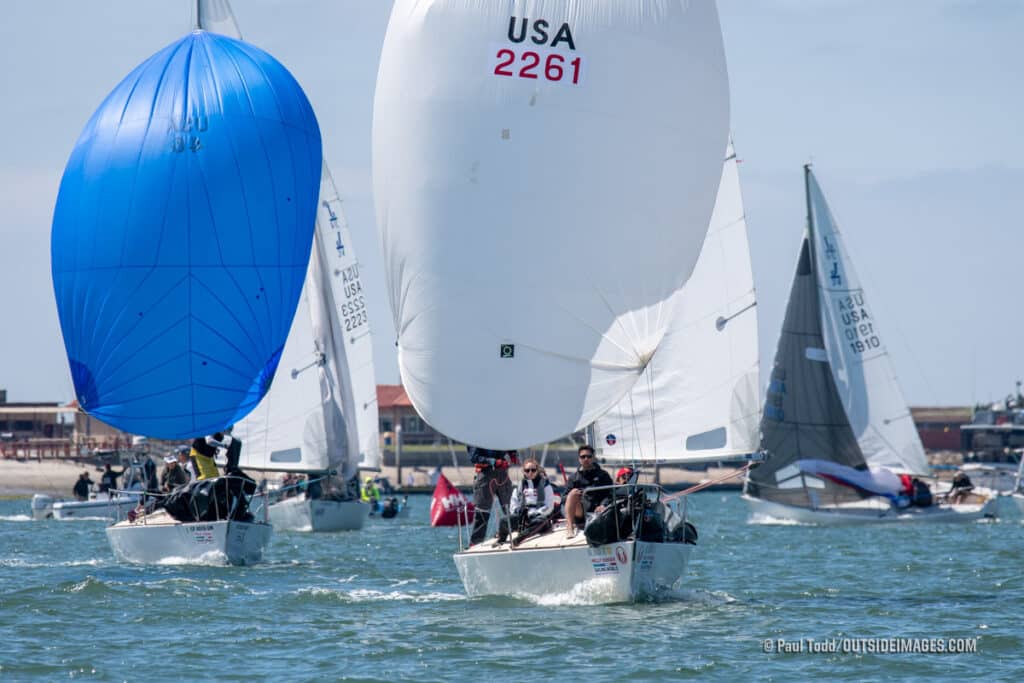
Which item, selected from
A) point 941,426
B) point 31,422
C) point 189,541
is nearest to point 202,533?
point 189,541

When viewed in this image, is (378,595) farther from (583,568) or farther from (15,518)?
(15,518)

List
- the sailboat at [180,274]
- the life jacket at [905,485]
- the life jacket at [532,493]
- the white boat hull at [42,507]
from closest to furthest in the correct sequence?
1. the life jacket at [532,493]
2. the sailboat at [180,274]
3. the life jacket at [905,485]
4. the white boat hull at [42,507]

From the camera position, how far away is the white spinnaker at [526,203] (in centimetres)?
1897

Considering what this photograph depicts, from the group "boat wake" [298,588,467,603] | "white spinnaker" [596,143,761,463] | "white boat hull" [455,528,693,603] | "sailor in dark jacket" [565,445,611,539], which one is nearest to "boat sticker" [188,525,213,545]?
"boat wake" [298,588,467,603]

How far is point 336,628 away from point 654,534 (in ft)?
12.6

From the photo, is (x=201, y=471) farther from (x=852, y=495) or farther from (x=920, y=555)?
(x=852, y=495)

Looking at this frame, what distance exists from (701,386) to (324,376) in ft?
52.2

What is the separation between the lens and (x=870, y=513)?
4231cm

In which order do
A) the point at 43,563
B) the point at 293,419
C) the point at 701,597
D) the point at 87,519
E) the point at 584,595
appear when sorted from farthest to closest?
the point at 87,519 → the point at 293,419 → the point at 43,563 → the point at 701,597 → the point at 584,595

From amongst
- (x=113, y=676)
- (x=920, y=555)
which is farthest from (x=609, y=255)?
(x=920, y=555)

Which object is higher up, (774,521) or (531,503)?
(531,503)

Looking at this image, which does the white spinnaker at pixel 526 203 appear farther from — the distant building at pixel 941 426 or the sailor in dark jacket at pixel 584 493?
the distant building at pixel 941 426

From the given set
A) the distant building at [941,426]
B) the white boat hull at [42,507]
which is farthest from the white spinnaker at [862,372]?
the distant building at [941,426]

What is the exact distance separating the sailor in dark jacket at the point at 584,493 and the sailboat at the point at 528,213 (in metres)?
0.35
